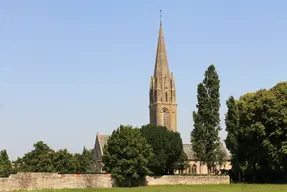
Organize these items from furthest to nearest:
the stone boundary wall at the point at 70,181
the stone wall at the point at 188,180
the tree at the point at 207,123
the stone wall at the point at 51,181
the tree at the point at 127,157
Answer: the tree at the point at 207,123, the stone wall at the point at 188,180, the tree at the point at 127,157, the stone boundary wall at the point at 70,181, the stone wall at the point at 51,181

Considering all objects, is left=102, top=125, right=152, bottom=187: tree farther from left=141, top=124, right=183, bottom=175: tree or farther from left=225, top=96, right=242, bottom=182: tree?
left=225, top=96, right=242, bottom=182: tree

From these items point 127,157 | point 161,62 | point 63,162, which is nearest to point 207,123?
point 127,157

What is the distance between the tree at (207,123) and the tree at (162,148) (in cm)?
470

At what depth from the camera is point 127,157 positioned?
5425 cm

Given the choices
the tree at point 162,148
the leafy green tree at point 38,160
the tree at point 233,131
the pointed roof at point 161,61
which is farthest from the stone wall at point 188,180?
the pointed roof at point 161,61

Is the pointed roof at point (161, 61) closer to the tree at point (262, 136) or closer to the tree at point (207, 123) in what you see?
the tree at point (207, 123)

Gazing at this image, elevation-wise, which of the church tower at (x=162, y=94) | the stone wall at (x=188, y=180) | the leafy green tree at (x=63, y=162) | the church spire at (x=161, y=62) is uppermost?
the church spire at (x=161, y=62)

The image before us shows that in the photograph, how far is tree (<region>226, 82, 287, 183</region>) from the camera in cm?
5116

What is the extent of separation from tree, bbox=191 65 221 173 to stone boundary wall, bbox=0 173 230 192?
3.18 metres

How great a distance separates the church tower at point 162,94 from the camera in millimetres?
106938

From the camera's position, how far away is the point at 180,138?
68062 millimetres

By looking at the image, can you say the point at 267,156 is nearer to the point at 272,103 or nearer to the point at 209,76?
the point at 272,103

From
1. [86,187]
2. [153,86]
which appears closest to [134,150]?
[86,187]

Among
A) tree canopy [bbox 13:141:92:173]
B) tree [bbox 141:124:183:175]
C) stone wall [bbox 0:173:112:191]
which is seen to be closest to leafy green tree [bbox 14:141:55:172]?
tree canopy [bbox 13:141:92:173]
